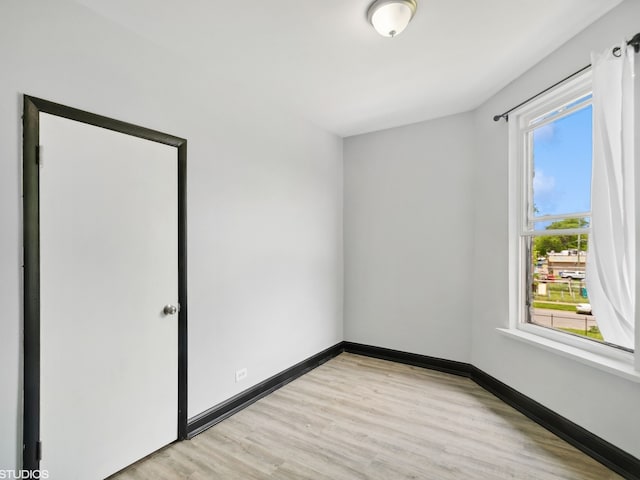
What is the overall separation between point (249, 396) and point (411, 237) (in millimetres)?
2413

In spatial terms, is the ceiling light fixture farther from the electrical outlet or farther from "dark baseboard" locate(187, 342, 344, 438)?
"dark baseboard" locate(187, 342, 344, 438)

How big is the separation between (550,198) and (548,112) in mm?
698

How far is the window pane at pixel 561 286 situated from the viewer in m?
2.32

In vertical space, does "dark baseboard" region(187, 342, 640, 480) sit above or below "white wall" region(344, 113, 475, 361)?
below

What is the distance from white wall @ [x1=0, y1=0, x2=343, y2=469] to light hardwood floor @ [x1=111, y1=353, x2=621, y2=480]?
1.23 ft

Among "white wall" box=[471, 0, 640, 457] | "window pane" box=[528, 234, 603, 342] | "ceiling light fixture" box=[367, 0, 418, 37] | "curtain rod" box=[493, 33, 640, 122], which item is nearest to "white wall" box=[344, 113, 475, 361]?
"white wall" box=[471, 0, 640, 457]

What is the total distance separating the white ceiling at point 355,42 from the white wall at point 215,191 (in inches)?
7.7

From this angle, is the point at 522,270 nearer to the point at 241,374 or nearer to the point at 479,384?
the point at 479,384

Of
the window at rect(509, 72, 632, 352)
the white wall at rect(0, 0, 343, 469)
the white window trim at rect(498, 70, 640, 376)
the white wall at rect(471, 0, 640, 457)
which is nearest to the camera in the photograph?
the white wall at rect(0, 0, 343, 469)

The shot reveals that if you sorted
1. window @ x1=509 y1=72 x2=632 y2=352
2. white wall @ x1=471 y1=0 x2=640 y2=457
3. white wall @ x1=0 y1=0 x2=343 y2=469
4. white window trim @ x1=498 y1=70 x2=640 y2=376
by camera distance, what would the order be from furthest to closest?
window @ x1=509 y1=72 x2=632 y2=352, white window trim @ x1=498 y1=70 x2=640 y2=376, white wall @ x1=471 y1=0 x2=640 y2=457, white wall @ x1=0 y1=0 x2=343 y2=469

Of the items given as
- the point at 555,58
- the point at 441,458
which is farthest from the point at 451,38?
the point at 441,458

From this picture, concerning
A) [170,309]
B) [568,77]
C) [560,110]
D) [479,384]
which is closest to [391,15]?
[568,77]

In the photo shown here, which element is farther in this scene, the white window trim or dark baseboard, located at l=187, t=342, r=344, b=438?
dark baseboard, located at l=187, t=342, r=344, b=438

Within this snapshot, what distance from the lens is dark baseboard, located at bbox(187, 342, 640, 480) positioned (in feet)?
6.39
